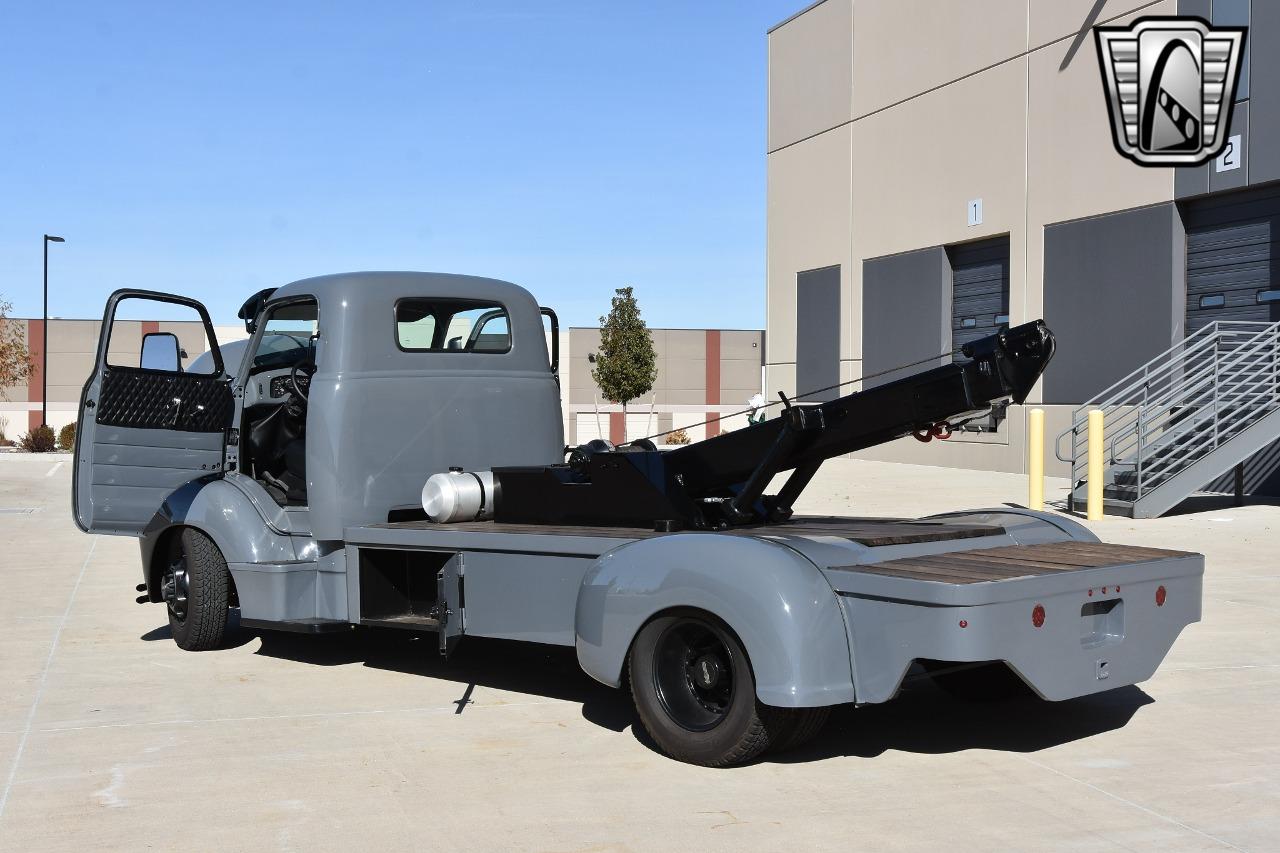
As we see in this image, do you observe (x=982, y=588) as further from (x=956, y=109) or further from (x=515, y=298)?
(x=956, y=109)

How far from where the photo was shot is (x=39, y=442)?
41531 millimetres

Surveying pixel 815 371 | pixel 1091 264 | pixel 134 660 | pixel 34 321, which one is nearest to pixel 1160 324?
pixel 1091 264

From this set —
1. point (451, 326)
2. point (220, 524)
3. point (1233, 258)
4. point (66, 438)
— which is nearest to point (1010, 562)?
point (451, 326)

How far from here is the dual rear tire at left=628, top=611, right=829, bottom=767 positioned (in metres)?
5.31

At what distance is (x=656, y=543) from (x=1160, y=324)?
57.1 feet

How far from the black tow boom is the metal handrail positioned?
11866 mm

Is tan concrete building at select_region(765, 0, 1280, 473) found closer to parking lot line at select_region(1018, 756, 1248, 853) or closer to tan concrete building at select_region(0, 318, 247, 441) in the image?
parking lot line at select_region(1018, 756, 1248, 853)

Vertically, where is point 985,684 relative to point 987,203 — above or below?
below

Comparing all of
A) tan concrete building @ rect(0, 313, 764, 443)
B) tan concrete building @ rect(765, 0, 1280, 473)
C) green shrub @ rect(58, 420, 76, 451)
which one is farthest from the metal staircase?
tan concrete building @ rect(0, 313, 764, 443)

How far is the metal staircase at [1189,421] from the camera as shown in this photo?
16.8m

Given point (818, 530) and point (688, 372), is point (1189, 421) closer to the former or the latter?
point (818, 530)

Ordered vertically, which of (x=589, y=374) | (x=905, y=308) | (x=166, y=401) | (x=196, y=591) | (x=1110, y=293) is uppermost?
(x=905, y=308)

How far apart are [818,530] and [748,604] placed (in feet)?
4.26

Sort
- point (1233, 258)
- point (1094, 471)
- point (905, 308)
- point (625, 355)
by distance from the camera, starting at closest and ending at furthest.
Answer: point (1094, 471)
point (1233, 258)
point (905, 308)
point (625, 355)
